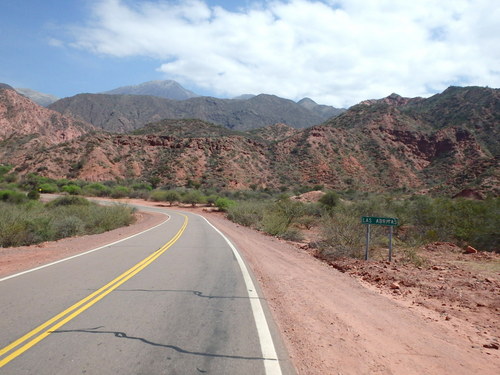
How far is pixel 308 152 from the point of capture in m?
73.1

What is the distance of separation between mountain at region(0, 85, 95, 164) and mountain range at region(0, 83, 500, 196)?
0.54 m

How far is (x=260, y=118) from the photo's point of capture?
16462 centimetres

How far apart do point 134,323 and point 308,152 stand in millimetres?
69926

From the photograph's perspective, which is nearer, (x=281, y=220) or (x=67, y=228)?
(x=67, y=228)

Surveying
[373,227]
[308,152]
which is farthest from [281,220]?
[308,152]

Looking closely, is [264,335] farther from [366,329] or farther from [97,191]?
[97,191]

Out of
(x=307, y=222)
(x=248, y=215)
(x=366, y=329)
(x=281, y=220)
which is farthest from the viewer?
(x=248, y=215)

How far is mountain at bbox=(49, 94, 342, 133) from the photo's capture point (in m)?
146

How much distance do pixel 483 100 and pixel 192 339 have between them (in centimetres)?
9471

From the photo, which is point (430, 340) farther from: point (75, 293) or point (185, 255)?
point (185, 255)

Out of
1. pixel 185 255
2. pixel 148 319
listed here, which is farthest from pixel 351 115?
pixel 148 319

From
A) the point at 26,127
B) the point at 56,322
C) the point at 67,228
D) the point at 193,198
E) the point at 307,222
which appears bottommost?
the point at 67,228

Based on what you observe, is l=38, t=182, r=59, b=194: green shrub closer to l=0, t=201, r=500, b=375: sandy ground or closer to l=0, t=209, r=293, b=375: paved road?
l=0, t=201, r=500, b=375: sandy ground

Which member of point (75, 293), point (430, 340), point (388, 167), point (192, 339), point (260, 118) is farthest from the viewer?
point (260, 118)
